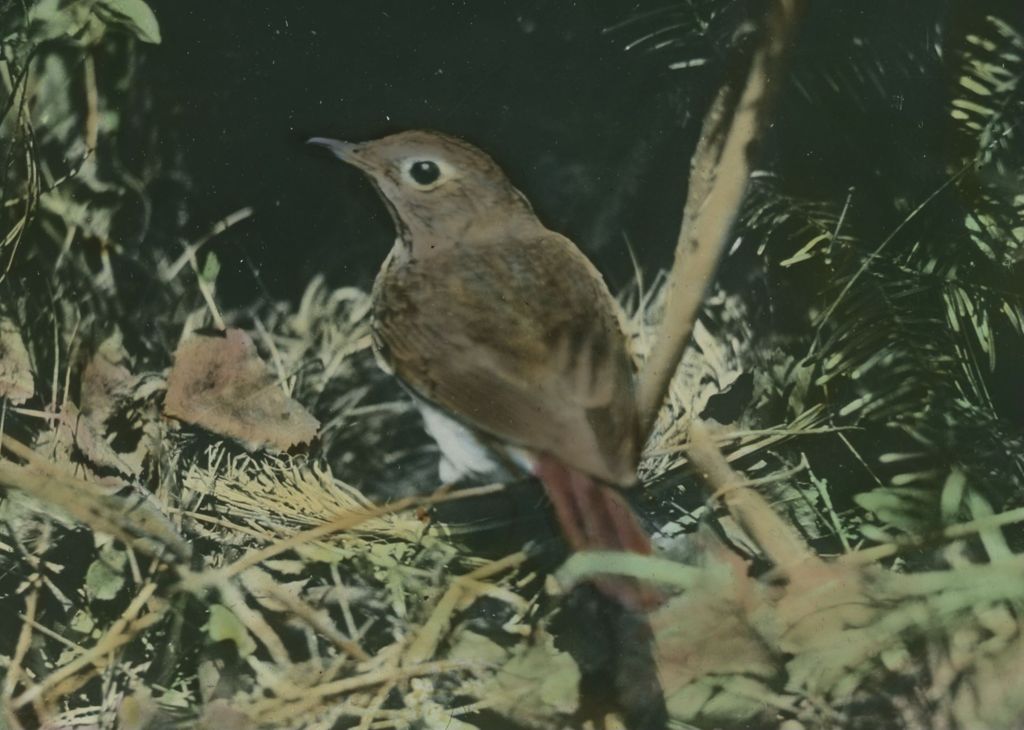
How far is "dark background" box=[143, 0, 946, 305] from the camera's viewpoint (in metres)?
0.82

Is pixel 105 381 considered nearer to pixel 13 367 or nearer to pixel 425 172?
pixel 13 367

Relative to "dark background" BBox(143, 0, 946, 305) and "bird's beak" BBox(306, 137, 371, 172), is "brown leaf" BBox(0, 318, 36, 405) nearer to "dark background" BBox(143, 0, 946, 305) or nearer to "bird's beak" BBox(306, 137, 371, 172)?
"dark background" BBox(143, 0, 946, 305)

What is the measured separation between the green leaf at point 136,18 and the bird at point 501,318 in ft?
0.50

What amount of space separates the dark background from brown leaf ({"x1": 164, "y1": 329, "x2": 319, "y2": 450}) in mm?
67

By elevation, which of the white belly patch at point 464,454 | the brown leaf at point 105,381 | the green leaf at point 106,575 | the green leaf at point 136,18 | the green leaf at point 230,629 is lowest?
the green leaf at point 230,629

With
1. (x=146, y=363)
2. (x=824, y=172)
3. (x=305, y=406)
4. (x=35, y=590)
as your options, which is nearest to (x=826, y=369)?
(x=824, y=172)

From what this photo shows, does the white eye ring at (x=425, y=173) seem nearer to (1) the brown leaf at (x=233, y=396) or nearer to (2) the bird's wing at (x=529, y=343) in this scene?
(2) the bird's wing at (x=529, y=343)

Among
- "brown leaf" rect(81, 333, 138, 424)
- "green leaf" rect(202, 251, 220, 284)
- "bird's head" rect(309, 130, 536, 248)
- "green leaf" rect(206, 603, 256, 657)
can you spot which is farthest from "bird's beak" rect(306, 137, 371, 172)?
"green leaf" rect(206, 603, 256, 657)

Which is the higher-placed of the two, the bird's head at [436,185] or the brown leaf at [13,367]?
the bird's head at [436,185]

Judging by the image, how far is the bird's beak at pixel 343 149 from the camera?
2.80 ft

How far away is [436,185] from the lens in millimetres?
857

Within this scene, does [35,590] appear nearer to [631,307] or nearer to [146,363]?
[146,363]

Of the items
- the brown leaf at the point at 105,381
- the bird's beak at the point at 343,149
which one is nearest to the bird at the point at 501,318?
the bird's beak at the point at 343,149

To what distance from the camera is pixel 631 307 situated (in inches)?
33.7
